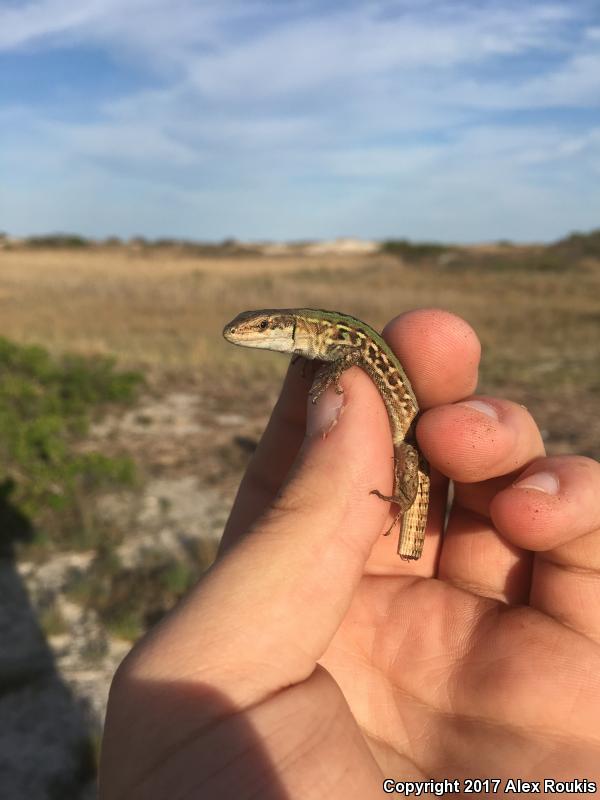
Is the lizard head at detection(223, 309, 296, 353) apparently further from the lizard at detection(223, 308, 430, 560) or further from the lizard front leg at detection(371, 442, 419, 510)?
the lizard front leg at detection(371, 442, 419, 510)

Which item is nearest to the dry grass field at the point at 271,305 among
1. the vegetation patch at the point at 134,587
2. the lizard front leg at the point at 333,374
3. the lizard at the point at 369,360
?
the vegetation patch at the point at 134,587

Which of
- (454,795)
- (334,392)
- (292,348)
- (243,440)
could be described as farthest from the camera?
(243,440)

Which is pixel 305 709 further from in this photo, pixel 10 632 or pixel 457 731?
pixel 10 632

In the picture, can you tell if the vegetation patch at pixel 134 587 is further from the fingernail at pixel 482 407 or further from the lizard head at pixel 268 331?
the fingernail at pixel 482 407

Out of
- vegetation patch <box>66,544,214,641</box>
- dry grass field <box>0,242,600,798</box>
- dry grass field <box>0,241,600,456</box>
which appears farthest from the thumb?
dry grass field <box>0,241,600,456</box>

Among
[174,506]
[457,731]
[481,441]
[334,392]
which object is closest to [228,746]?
[457,731]

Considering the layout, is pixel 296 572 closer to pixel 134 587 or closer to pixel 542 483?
pixel 542 483
